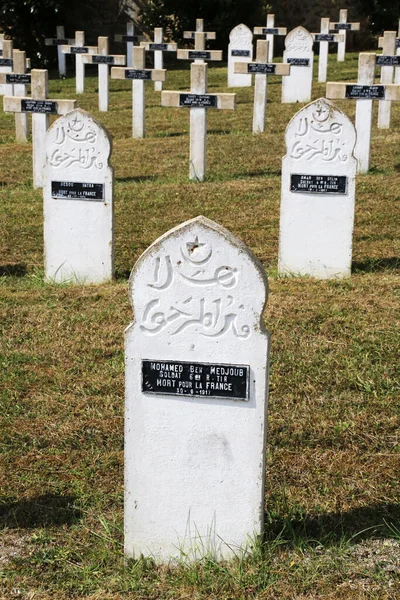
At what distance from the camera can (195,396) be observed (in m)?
4.02

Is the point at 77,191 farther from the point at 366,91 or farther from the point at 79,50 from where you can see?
the point at 79,50

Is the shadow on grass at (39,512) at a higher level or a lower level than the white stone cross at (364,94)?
lower

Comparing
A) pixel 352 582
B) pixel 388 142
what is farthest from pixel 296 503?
pixel 388 142

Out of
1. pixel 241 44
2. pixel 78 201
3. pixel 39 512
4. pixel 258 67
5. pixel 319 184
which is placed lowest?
pixel 39 512

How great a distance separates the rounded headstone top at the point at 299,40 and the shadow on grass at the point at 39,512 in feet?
45.4

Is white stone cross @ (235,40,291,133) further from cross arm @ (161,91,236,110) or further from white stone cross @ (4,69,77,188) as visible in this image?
white stone cross @ (4,69,77,188)

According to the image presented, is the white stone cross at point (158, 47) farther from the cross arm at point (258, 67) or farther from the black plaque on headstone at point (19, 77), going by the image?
the black plaque on headstone at point (19, 77)

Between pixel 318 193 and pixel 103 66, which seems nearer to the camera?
pixel 318 193

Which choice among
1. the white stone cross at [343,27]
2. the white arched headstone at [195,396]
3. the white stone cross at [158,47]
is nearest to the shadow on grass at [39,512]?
the white arched headstone at [195,396]

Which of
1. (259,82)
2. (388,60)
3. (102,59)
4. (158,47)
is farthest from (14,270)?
(158,47)

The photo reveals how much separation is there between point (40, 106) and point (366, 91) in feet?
12.1

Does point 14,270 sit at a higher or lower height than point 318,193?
lower

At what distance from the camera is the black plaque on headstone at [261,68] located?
1511 centimetres

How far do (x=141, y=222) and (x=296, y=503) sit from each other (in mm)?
5869
